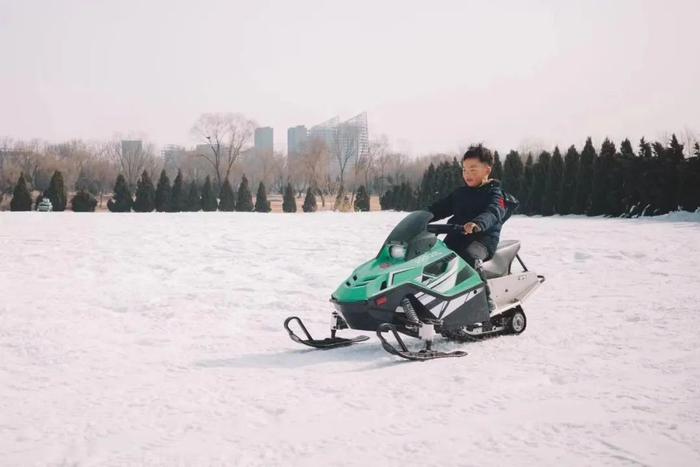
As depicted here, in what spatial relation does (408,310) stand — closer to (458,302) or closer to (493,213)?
(458,302)

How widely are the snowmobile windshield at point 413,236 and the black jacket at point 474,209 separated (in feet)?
1.54

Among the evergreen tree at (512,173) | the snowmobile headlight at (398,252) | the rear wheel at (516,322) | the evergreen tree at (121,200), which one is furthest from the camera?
the evergreen tree at (121,200)

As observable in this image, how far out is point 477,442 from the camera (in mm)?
3154

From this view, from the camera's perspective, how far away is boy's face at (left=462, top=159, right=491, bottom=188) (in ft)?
18.5

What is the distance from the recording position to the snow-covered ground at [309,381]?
10.2 ft

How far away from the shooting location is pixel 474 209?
18.5 ft

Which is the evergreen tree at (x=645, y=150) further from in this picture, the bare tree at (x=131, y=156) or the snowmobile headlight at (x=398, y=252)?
the bare tree at (x=131, y=156)

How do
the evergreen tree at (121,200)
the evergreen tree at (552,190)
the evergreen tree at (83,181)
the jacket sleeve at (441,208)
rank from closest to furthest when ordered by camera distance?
the jacket sleeve at (441,208) < the evergreen tree at (552,190) < the evergreen tree at (121,200) < the evergreen tree at (83,181)

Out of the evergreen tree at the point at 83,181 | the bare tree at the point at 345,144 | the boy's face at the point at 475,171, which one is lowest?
the boy's face at the point at 475,171

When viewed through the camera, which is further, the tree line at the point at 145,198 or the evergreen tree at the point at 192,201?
the evergreen tree at the point at 192,201

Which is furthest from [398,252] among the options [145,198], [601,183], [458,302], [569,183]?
[145,198]

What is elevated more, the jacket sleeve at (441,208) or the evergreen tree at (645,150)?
the evergreen tree at (645,150)

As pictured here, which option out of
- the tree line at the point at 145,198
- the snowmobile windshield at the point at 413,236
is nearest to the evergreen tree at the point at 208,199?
the tree line at the point at 145,198

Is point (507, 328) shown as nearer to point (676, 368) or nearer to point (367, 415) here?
point (676, 368)
